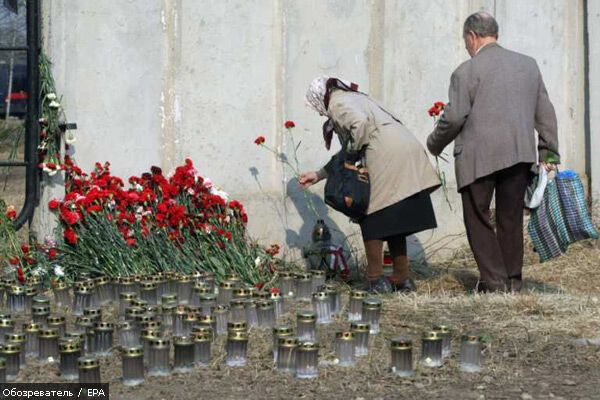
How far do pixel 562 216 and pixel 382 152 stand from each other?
135 cm

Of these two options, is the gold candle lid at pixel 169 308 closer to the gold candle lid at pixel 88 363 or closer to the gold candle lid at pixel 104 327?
the gold candle lid at pixel 104 327

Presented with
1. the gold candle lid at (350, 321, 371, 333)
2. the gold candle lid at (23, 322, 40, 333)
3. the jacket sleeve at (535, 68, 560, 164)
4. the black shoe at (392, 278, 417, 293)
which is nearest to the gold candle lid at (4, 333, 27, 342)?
the gold candle lid at (23, 322, 40, 333)

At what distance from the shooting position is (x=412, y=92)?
945 cm

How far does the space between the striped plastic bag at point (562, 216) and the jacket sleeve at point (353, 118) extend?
52.6 inches

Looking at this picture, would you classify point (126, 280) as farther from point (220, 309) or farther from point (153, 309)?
point (220, 309)

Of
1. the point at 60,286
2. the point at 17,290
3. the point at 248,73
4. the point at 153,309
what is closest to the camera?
the point at 153,309

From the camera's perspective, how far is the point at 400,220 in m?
7.72

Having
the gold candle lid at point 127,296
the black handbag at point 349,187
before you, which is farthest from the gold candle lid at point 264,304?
the black handbag at point 349,187

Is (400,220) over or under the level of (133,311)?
over

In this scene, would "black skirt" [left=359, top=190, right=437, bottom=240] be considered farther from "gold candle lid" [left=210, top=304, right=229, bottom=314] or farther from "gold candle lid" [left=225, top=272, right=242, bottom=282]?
"gold candle lid" [left=210, top=304, right=229, bottom=314]

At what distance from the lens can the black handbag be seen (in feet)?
25.2

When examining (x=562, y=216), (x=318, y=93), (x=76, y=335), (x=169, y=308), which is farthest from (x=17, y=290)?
(x=562, y=216)

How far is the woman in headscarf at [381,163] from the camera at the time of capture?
7.70 m

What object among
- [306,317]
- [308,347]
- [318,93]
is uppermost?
[318,93]
